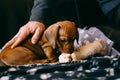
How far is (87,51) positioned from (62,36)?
13 cm

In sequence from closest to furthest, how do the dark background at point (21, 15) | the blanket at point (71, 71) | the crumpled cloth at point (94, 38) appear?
the blanket at point (71, 71)
the crumpled cloth at point (94, 38)
the dark background at point (21, 15)

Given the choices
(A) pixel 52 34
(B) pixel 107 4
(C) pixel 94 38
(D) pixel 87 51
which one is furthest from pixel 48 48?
(B) pixel 107 4

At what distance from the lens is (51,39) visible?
126cm

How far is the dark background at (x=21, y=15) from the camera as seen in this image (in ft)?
5.53

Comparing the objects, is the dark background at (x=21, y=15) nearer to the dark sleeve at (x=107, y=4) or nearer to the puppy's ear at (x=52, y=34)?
the dark sleeve at (x=107, y=4)

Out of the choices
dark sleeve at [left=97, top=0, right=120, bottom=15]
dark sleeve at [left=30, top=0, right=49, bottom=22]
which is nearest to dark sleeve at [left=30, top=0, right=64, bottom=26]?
dark sleeve at [left=30, top=0, right=49, bottom=22]

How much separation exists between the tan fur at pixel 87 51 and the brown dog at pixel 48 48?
0.03 metres

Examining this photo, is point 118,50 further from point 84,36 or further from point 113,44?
point 84,36

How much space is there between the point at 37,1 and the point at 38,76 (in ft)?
1.80

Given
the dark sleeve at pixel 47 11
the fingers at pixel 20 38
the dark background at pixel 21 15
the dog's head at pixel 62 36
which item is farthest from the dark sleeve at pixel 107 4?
the fingers at pixel 20 38

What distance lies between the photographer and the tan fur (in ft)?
4.16

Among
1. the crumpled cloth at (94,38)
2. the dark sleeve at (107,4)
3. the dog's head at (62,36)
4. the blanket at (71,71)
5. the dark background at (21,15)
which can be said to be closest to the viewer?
the blanket at (71,71)

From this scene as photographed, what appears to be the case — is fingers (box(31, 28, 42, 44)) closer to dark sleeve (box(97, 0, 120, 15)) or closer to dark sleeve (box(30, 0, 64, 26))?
dark sleeve (box(30, 0, 64, 26))

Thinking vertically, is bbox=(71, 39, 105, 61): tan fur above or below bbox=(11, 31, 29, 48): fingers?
below
